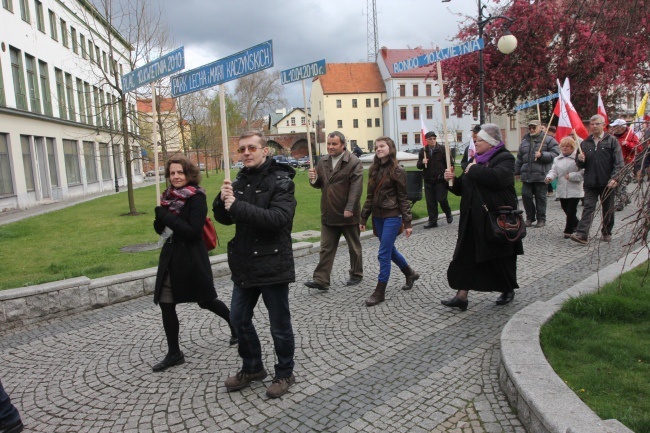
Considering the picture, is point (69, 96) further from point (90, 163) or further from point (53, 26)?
point (90, 163)

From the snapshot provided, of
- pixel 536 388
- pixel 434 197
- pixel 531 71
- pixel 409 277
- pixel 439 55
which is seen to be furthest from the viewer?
pixel 531 71

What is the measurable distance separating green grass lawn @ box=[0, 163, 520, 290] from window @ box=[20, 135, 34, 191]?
7.18 metres

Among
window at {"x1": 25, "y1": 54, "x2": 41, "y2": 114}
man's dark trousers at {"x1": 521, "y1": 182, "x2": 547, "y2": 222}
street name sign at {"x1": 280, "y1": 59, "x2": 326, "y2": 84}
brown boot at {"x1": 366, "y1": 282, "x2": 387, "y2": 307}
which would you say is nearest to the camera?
brown boot at {"x1": 366, "y1": 282, "x2": 387, "y2": 307}

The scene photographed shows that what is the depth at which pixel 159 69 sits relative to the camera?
18.5 feet

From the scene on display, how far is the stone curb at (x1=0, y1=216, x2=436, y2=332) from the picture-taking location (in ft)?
18.5

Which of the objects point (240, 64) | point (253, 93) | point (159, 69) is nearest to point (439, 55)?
point (240, 64)

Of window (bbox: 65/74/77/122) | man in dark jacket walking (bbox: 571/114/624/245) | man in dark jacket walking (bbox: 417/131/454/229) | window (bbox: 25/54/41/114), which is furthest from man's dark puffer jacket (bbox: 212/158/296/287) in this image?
window (bbox: 65/74/77/122)

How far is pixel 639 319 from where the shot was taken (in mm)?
4355

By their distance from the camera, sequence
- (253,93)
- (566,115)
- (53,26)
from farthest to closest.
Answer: (253,93)
(53,26)
(566,115)

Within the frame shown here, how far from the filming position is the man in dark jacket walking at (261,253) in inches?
143

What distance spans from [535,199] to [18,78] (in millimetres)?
22369

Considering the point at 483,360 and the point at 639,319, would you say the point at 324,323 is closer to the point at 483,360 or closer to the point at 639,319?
the point at 483,360

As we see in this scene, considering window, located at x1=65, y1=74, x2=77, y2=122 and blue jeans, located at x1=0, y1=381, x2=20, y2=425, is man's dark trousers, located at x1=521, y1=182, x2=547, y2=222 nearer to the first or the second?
blue jeans, located at x1=0, y1=381, x2=20, y2=425

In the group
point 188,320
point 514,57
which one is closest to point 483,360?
point 188,320
